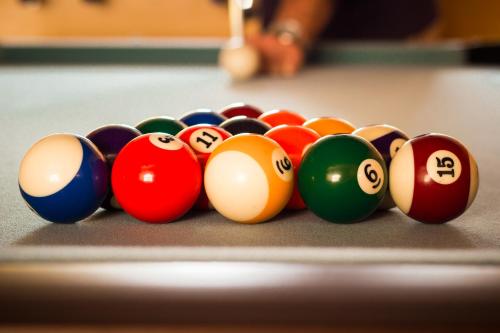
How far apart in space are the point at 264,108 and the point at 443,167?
1541mm

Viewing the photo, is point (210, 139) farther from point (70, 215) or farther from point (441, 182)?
point (441, 182)

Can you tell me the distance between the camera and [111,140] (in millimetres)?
1343

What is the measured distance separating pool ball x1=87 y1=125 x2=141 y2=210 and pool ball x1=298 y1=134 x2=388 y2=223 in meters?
0.39

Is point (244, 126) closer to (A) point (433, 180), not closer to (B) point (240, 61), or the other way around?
(A) point (433, 180)

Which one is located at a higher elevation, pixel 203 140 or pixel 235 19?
pixel 203 140

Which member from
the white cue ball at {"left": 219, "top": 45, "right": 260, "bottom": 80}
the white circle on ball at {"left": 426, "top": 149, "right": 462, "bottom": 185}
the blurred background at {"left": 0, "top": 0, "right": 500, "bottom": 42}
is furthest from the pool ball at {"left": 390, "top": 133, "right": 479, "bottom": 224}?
the blurred background at {"left": 0, "top": 0, "right": 500, "bottom": 42}

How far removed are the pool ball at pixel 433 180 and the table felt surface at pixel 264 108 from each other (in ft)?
0.11

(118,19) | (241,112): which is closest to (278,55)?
(241,112)

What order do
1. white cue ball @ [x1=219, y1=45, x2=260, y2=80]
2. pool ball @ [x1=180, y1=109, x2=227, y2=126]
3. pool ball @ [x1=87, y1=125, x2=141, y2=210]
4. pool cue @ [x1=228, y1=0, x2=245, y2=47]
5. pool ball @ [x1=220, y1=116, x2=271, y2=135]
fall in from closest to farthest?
pool ball @ [x1=87, y1=125, x2=141, y2=210]
pool ball @ [x1=220, y1=116, x2=271, y2=135]
pool ball @ [x1=180, y1=109, x2=227, y2=126]
white cue ball @ [x1=219, y1=45, x2=260, y2=80]
pool cue @ [x1=228, y1=0, x2=245, y2=47]

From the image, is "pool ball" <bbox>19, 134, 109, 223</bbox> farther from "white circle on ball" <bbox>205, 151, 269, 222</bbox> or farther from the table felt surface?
"white circle on ball" <bbox>205, 151, 269, 222</bbox>

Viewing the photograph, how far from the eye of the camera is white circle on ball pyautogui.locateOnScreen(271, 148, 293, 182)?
1197mm

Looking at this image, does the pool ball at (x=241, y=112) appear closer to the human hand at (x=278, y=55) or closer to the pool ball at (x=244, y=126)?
the pool ball at (x=244, y=126)

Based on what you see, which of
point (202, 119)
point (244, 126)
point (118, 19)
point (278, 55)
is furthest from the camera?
point (118, 19)

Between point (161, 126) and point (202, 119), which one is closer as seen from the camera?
point (161, 126)
